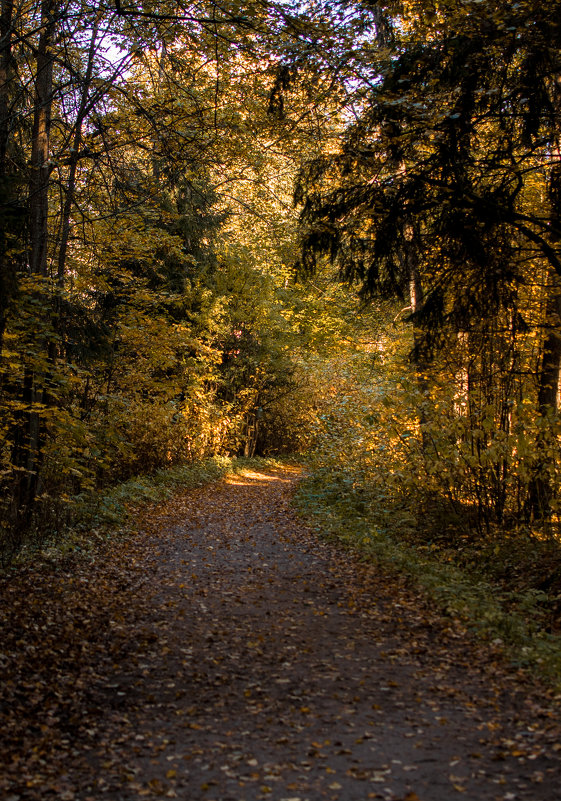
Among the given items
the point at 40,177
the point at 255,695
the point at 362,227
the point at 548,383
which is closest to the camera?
the point at 255,695

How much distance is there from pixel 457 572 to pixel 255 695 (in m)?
3.54

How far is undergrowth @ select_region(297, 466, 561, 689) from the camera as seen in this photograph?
5.55 metres

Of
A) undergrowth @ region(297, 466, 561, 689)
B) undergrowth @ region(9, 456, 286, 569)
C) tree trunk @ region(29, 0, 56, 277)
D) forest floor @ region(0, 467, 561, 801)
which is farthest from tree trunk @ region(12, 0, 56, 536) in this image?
undergrowth @ region(297, 466, 561, 689)

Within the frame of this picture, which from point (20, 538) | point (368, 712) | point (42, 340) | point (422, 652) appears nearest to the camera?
point (368, 712)

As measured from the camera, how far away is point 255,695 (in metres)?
4.81

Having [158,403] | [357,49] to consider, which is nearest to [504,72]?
[357,49]

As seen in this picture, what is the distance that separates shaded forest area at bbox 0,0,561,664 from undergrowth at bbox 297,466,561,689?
7 cm

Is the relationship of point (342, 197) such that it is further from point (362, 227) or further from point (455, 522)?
point (455, 522)

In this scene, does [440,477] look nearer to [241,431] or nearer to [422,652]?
[422,652]

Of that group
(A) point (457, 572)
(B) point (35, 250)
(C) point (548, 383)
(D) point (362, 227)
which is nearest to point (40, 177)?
(B) point (35, 250)

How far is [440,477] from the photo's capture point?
9047 mm

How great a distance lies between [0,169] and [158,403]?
8.45 meters

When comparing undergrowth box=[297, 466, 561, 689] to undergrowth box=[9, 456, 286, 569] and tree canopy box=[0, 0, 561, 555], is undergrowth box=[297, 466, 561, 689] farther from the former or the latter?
undergrowth box=[9, 456, 286, 569]

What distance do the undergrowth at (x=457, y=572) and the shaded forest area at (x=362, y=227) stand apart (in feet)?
0.22
